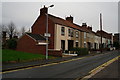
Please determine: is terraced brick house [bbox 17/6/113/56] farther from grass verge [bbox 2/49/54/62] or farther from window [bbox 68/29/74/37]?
→ grass verge [bbox 2/49/54/62]

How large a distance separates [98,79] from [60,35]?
24717mm

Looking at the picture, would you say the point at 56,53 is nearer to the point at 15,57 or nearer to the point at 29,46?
the point at 29,46

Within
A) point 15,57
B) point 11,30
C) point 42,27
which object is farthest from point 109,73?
point 11,30

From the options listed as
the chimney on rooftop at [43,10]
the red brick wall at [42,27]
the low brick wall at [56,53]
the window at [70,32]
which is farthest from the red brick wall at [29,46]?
the window at [70,32]

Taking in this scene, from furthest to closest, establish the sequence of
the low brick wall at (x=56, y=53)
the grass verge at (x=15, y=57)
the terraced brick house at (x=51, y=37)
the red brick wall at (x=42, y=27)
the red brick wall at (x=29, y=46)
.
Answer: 1. the red brick wall at (x=42, y=27)
2. the terraced brick house at (x=51, y=37)
3. the red brick wall at (x=29, y=46)
4. the low brick wall at (x=56, y=53)
5. the grass verge at (x=15, y=57)

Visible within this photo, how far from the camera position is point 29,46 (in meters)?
29.7

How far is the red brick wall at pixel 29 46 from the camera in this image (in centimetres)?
2862

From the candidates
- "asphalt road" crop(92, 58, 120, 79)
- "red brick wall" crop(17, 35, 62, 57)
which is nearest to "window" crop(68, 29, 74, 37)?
"red brick wall" crop(17, 35, 62, 57)

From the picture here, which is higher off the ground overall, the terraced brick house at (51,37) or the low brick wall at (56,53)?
the terraced brick house at (51,37)

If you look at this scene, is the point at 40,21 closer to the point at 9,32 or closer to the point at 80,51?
the point at 80,51

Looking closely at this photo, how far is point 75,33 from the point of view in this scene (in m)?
38.8

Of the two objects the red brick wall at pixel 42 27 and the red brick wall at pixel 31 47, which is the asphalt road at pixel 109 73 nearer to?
the red brick wall at pixel 31 47

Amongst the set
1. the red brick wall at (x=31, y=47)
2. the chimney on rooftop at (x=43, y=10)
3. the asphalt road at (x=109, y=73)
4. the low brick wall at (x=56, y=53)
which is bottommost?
the asphalt road at (x=109, y=73)

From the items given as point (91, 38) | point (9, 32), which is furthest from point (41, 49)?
point (9, 32)
